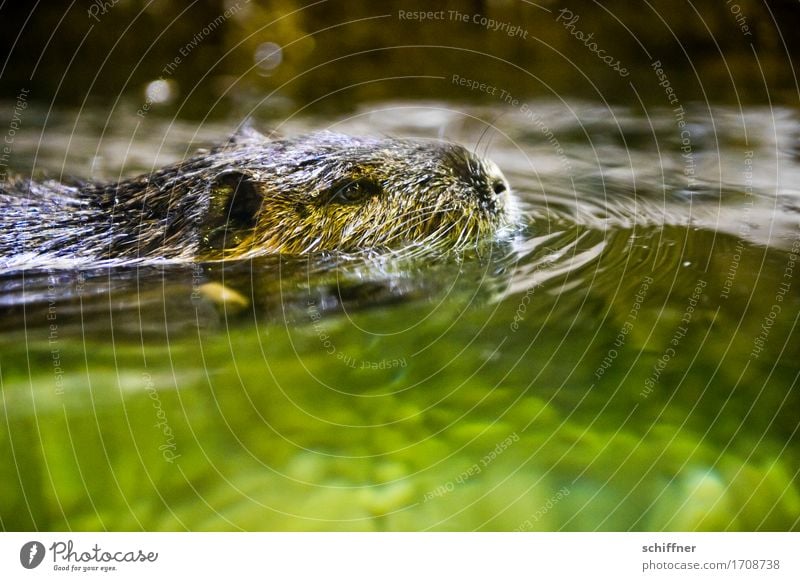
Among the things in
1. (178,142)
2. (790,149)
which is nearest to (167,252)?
(178,142)

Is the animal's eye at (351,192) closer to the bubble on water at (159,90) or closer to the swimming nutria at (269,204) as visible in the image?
the swimming nutria at (269,204)

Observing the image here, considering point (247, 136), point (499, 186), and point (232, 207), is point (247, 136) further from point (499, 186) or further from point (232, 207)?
point (499, 186)

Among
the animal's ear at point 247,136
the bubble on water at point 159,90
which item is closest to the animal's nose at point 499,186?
the animal's ear at point 247,136

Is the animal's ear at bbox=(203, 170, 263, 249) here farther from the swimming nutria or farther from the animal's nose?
the animal's nose

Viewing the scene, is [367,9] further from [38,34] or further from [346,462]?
[346,462]

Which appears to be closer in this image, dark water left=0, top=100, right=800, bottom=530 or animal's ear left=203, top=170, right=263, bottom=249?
dark water left=0, top=100, right=800, bottom=530

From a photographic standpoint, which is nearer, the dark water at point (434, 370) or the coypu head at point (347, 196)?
the dark water at point (434, 370)

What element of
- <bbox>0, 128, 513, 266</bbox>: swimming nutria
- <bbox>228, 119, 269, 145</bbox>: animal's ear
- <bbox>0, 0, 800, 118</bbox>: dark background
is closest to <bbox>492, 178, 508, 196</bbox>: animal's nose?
<bbox>0, 128, 513, 266</bbox>: swimming nutria
